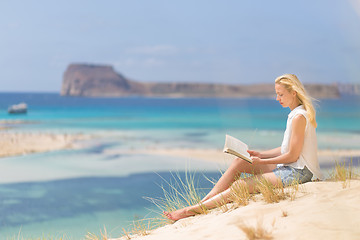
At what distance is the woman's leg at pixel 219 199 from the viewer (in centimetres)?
366

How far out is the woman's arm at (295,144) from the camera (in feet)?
11.5

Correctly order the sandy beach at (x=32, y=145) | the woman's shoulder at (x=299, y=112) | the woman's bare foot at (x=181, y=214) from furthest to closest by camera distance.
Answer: the sandy beach at (x=32, y=145) < the woman's bare foot at (x=181, y=214) < the woman's shoulder at (x=299, y=112)

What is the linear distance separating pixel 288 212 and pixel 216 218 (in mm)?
613

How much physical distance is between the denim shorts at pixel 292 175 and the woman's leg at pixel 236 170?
0.40 feet

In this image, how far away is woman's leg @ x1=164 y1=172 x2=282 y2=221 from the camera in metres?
3.66

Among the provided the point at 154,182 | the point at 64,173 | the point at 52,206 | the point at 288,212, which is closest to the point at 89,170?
the point at 64,173

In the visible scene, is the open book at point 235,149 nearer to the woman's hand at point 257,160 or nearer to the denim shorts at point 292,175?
the woman's hand at point 257,160

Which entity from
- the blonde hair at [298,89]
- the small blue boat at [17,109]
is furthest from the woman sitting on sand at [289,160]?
the small blue boat at [17,109]

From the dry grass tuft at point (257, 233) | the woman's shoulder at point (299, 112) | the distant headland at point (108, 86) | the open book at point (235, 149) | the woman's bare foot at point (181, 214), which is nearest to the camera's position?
the dry grass tuft at point (257, 233)

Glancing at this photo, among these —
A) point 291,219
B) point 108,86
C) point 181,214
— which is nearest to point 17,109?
point 181,214

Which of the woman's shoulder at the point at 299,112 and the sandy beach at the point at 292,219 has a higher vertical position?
the woman's shoulder at the point at 299,112

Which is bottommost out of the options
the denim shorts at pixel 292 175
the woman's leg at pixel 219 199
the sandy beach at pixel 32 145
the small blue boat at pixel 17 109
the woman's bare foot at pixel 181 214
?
the small blue boat at pixel 17 109

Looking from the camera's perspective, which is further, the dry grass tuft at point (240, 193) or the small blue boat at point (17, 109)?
the small blue boat at point (17, 109)

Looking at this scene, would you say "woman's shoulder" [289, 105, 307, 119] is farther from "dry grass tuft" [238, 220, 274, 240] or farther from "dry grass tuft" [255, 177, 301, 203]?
"dry grass tuft" [238, 220, 274, 240]
